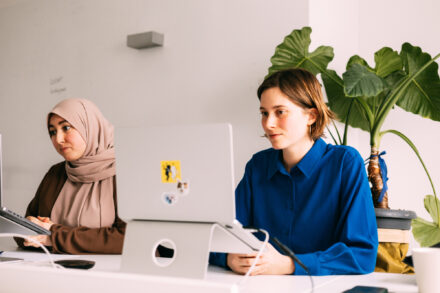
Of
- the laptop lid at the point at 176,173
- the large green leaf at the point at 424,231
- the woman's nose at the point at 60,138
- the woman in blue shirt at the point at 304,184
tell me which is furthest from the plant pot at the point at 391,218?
the woman's nose at the point at 60,138

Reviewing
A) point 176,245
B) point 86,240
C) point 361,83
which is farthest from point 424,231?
point 176,245

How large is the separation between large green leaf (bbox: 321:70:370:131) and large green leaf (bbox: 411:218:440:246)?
0.55 meters

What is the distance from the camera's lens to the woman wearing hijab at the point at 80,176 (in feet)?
7.07

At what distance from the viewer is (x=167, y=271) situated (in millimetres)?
1154

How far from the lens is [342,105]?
8.76 ft

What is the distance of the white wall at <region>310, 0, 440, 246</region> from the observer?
2773 millimetres

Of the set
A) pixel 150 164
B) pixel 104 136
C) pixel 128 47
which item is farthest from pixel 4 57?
pixel 150 164

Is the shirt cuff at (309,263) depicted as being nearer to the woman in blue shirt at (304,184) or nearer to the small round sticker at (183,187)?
the woman in blue shirt at (304,184)

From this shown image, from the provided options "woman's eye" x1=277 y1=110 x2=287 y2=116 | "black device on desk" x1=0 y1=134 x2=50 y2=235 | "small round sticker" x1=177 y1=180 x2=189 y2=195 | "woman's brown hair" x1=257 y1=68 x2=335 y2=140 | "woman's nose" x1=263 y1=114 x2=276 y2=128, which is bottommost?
"black device on desk" x1=0 y1=134 x2=50 y2=235

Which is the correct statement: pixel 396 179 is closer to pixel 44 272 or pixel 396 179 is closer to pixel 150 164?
pixel 150 164

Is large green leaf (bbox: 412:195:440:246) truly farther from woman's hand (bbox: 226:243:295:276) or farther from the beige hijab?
the beige hijab

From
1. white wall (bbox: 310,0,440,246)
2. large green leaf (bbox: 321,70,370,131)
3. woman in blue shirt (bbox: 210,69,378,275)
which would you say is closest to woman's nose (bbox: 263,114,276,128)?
woman in blue shirt (bbox: 210,69,378,275)

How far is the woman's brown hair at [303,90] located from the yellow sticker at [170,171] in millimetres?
667

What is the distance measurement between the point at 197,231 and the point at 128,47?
2.49 meters
